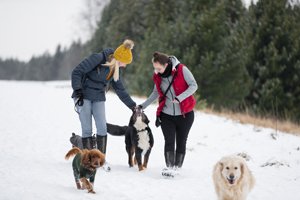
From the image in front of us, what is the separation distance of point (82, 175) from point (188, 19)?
15188mm

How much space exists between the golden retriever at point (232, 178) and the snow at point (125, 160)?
618 mm

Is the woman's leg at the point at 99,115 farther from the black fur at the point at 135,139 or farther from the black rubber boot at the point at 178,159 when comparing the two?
the black rubber boot at the point at 178,159

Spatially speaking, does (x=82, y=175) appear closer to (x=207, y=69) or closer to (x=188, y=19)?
(x=207, y=69)

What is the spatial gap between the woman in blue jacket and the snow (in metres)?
0.77

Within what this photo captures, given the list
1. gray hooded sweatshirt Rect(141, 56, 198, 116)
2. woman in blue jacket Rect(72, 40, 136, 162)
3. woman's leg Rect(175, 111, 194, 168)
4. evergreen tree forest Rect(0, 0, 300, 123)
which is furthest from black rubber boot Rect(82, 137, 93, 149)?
evergreen tree forest Rect(0, 0, 300, 123)

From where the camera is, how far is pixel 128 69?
29594 mm

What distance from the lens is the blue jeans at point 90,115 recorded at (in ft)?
21.9

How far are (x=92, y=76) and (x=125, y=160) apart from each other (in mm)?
2204

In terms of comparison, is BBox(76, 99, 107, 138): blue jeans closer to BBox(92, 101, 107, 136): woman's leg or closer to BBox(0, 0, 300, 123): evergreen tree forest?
BBox(92, 101, 107, 136): woman's leg

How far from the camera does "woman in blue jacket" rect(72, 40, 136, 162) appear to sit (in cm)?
650

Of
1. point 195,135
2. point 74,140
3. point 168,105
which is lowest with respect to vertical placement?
point 195,135

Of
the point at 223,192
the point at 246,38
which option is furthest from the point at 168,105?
the point at 246,38

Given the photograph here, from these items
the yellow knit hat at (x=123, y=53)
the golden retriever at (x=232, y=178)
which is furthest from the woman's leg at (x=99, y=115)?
the golden retriever at (x=232, y=178)

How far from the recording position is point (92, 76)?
6613 millimetres
